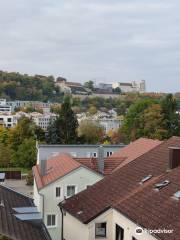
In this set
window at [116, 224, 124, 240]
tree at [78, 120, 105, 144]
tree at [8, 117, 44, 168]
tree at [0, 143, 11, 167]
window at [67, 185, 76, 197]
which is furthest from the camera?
tree at [78, 120, 105, 144]

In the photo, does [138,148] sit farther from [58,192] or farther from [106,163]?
[58,192]

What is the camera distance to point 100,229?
2041 cm

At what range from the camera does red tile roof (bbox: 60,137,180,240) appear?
1608 centimetres

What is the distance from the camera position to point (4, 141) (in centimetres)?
8512

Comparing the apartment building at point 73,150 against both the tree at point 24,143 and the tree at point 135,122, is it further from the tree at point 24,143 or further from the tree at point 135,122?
the tree at point 24,143

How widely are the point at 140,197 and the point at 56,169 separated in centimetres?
1283

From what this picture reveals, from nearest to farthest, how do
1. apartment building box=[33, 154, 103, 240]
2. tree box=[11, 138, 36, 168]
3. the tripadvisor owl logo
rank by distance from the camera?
the tripadvisor owl logo
apartment building box=[33, 154, 103, 240]
tree box=[11, 138, 36, 168]

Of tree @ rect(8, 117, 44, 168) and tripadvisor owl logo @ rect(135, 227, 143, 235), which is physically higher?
tripadvisor owl logo @ rect(135, 227, 143, 235)

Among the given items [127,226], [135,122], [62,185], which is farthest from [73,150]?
[127,226]

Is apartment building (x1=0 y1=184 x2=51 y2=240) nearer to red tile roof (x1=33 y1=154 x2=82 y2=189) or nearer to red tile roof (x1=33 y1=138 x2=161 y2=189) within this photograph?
red tile roof (x1=33 y1=154 x2=82 y2=189)

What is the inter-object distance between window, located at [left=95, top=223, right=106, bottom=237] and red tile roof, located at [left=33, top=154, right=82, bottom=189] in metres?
8.76

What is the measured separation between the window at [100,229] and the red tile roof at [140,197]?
0.53m

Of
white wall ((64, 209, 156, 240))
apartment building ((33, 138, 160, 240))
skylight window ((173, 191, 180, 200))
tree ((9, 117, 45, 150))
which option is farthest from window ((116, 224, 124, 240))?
tree ((9, 117, 45, 150))

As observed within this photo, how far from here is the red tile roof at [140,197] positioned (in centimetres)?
1608
